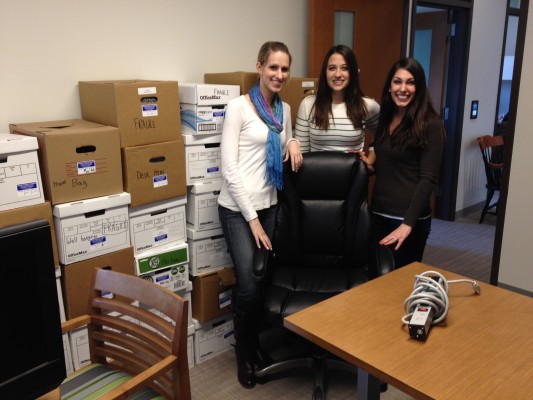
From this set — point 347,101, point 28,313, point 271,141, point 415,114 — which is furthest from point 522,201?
point 28,313

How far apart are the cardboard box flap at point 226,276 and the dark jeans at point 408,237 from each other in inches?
30.6

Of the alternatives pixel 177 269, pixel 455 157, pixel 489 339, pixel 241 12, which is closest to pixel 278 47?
pixel 241 12

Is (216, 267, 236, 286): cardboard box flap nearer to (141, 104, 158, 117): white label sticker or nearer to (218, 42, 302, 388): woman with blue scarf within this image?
(218, 42, 302, 388): woman with blue scarf

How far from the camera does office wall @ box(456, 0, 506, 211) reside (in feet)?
15.1

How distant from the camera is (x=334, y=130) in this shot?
2.38 m

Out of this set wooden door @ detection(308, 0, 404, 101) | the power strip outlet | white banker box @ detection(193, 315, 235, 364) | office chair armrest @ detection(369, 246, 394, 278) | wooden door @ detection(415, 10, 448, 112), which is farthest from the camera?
wooden door @ detection(415, 10, 448, 112)

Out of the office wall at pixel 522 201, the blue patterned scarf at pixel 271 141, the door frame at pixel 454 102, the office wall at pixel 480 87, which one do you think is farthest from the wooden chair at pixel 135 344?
the office wall at pixel 480 87

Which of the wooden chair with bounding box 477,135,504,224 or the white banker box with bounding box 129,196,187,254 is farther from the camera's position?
the wooden chair with bounding box 477,135,504,224

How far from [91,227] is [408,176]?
1406 millimetres

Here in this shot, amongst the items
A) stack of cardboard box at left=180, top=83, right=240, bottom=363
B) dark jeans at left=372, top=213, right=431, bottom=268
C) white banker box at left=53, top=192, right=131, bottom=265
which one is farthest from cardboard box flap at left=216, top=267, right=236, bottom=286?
dark jeans at left=372, top=213, right=431, bottom=268

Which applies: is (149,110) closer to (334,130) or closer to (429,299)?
(334,130)

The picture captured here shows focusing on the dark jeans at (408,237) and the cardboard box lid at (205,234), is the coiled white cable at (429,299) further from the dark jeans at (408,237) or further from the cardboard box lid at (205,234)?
the cardboard box lid at (205,234)

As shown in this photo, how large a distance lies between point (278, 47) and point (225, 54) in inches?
30.8

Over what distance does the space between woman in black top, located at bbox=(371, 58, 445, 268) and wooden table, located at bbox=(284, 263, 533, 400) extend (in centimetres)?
62
